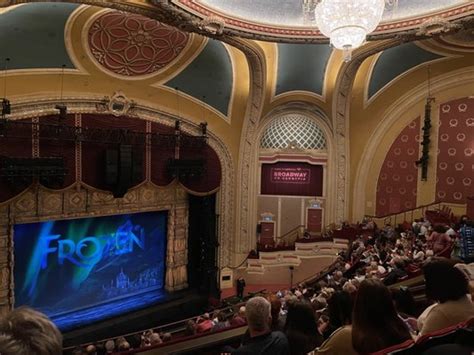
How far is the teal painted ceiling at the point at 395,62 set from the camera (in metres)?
10.5

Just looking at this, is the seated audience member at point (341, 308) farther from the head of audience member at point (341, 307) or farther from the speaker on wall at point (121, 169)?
the speaker on wall at point (121, 169)

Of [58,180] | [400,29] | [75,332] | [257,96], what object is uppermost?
[400,29]

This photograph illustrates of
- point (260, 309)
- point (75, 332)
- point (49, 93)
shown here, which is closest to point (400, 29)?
point (49, 93)

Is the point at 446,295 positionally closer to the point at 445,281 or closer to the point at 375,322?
the point at 445,281

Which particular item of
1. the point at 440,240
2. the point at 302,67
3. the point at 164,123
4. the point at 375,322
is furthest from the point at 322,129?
the point at 375,322

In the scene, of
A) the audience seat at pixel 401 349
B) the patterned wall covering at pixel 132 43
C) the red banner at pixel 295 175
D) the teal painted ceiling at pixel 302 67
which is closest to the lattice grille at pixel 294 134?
the red banner at pixel 295 175

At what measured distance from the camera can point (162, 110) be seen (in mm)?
10406

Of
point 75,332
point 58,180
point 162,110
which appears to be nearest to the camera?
point 58,180

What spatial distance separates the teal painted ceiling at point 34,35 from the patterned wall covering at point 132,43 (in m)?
0.66

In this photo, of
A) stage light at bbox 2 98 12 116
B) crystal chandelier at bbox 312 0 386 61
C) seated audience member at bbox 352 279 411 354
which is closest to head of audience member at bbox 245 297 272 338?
seated audience member at bbox 352 279 411 354

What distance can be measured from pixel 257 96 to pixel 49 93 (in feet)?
17.8

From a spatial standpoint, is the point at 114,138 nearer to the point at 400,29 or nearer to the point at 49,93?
the point at 49,93

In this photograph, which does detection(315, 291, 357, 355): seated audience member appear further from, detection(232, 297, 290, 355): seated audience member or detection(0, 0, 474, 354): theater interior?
detection(0, 0, 474, 354): theater interior

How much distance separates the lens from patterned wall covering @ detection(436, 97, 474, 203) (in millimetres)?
11344
